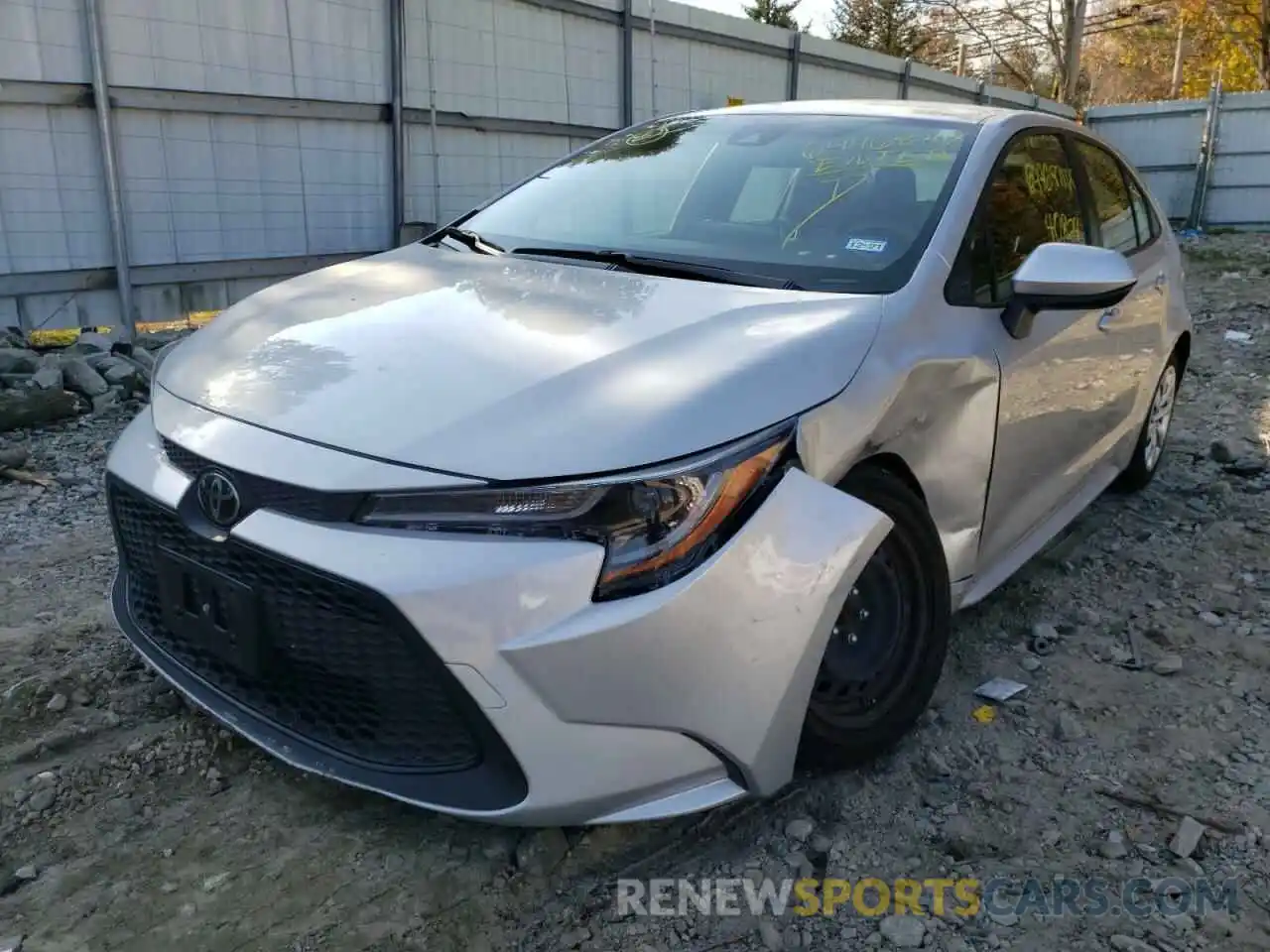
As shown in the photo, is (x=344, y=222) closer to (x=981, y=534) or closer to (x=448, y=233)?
(x=448, y=233)

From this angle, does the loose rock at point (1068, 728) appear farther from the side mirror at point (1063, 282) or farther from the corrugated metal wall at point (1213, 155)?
the corrugated metal wall at point (1213, 155)

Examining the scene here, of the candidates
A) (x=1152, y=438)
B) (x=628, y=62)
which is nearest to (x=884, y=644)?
(x=1152, y=438)

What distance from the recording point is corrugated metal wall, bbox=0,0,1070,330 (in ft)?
19.9

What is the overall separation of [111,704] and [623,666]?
4.99 feet

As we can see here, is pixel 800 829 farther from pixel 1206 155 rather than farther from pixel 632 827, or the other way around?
pixel 1206 155

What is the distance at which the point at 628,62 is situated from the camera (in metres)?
9.83

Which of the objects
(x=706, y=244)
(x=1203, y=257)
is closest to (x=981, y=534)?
(x=706, y=244)

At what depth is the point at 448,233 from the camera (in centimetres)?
337

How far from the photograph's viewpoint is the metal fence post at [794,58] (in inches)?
488

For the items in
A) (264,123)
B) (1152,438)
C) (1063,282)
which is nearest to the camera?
(1063,282)

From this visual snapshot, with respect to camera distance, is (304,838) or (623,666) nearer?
(623,666)

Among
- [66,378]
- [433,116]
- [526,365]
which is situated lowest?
[66,378]

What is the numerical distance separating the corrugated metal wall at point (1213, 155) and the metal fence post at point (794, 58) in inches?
344

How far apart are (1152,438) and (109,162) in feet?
19.5
